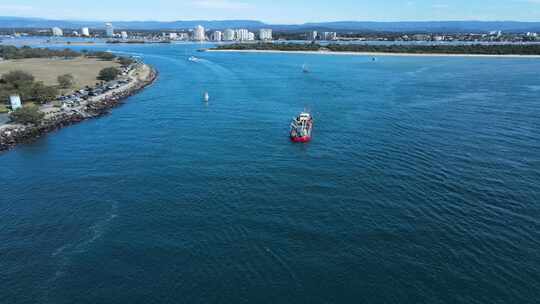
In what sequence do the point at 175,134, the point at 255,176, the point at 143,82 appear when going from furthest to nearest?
the point at 143,82
the point at 175,134
the point at 255,176

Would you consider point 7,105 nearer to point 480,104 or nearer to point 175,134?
point 175,134

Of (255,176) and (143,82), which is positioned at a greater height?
(143,82)

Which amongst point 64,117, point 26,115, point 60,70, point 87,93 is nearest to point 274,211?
point 26,115

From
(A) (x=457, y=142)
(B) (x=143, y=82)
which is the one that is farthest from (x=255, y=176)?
(B) (x=143, y=82)

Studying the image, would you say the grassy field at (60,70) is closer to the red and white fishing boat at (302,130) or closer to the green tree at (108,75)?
the green tree at (108,75)

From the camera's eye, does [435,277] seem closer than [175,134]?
Yes

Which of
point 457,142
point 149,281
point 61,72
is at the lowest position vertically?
point 149,281

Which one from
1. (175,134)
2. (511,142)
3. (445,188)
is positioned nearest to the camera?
(445,188)

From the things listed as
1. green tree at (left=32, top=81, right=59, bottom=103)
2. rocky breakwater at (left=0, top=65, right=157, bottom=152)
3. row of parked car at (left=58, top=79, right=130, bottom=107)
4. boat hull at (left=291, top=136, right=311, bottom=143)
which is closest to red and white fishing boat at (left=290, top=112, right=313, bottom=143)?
boat hull at (left=291, top=136, right=311, bottom=143)
